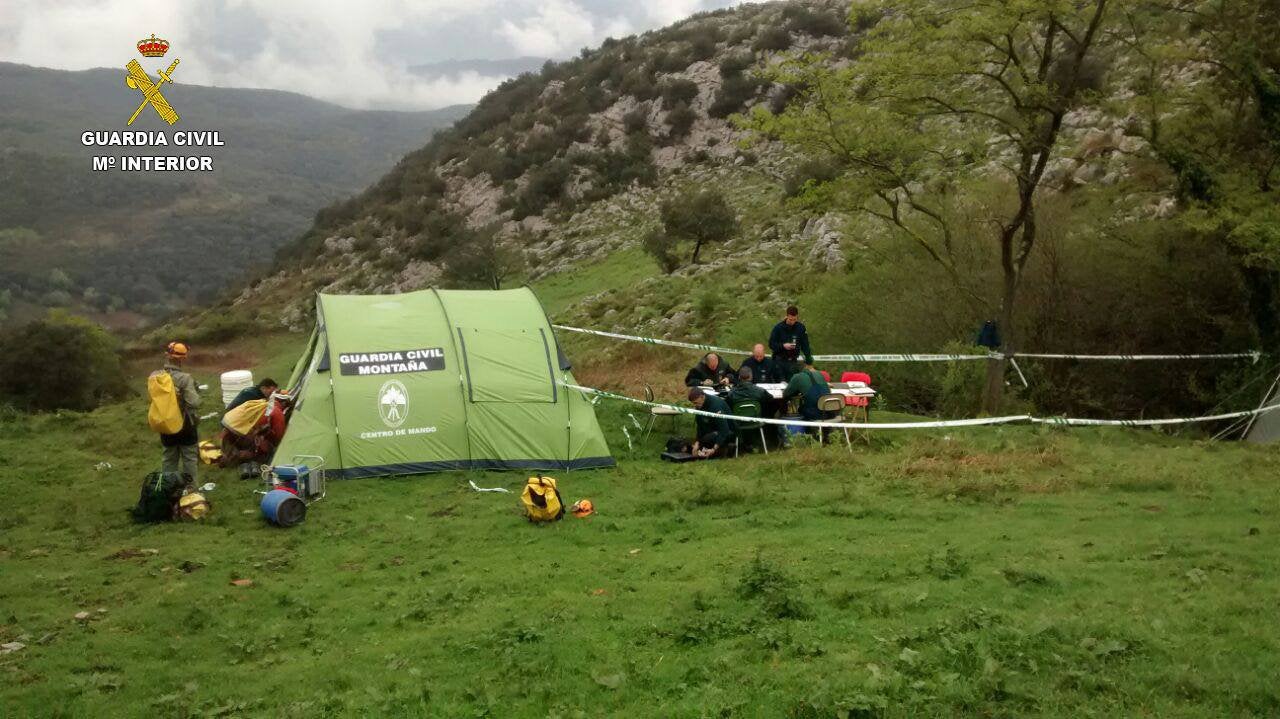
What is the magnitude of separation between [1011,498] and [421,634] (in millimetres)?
6763

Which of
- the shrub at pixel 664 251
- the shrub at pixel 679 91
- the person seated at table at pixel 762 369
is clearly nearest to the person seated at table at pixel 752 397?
the person seated at table at pixel 762 369

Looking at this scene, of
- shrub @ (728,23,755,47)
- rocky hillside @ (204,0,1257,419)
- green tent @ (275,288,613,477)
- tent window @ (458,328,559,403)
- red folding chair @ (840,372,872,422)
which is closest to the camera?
green tent @ (275,288,613,477)

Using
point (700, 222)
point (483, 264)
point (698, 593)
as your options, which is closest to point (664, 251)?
point (700, 222)

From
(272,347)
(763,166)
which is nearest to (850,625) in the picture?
(272,347)

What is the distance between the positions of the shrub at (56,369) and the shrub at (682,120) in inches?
1410

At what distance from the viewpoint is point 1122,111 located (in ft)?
50.1

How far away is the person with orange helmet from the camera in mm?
11133

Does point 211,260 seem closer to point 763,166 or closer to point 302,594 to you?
point 763,166

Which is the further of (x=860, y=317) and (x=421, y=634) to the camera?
(x=860, y=317)

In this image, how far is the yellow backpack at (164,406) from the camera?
10.9m

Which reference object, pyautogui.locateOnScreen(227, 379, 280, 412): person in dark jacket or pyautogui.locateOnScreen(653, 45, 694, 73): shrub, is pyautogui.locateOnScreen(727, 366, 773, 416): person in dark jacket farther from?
pyautogui.locateOnScreen(653, 45, 694, 73): shrub

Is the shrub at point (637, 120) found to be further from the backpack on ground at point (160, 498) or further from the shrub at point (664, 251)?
the backpack on ground at point (160, 498)

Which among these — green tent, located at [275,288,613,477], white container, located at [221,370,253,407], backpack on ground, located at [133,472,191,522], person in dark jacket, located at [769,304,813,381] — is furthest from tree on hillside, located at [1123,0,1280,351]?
white container, located at [221,370,253,407]

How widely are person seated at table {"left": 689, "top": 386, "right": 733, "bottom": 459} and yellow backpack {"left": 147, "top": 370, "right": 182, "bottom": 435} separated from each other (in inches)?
272
